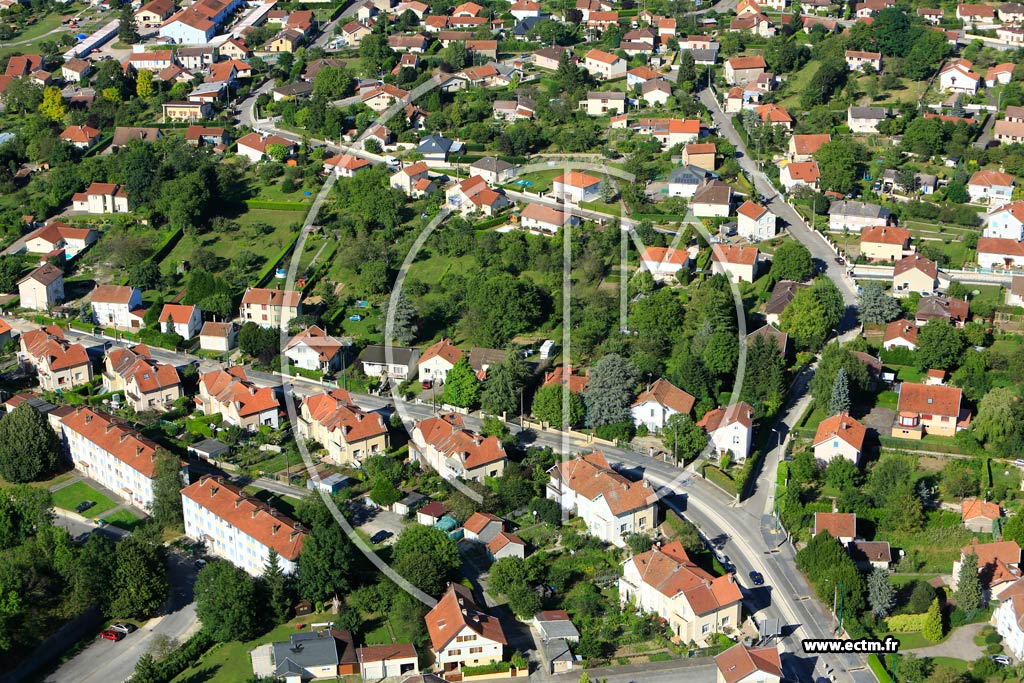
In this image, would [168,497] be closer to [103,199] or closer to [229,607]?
[229,607]

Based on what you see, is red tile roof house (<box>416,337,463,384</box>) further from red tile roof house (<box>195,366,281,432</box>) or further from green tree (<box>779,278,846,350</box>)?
green tree (<box>779,278,846,350</box>)

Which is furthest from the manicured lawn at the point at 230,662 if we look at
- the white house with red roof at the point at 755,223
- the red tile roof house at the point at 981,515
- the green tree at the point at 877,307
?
the white house with red roof at the point at 755,223

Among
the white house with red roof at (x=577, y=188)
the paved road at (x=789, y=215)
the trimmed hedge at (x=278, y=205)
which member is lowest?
the trimmed hedge at (x=278, y=205)

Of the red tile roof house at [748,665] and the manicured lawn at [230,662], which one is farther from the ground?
the red tile roof house at [748,665]

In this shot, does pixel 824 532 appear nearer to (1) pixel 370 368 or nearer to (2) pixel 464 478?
(2) pixel 464 478

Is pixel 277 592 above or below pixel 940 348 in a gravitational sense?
above

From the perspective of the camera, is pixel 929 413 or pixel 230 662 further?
pixel 929 413

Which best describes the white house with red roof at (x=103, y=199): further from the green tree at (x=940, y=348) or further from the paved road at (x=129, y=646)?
the green tree at (x=940, y=348)

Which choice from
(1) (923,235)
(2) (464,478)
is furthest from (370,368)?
(1) (923,235)

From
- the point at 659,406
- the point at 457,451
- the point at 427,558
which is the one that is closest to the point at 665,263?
the point at 659,406
